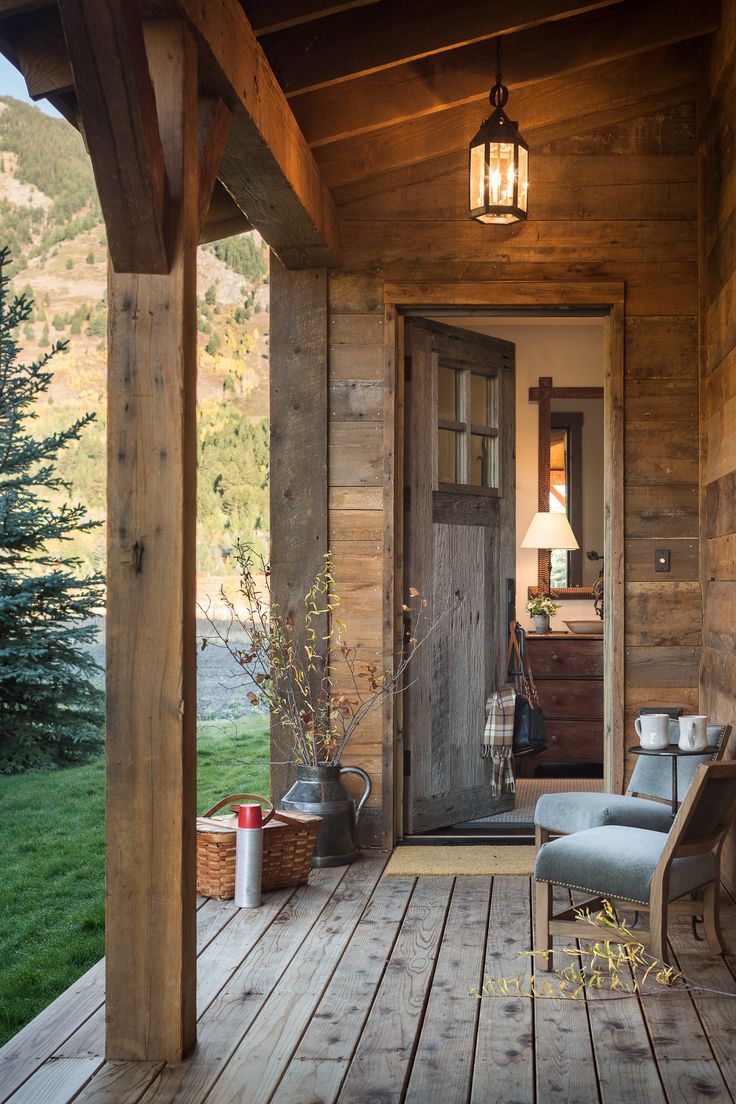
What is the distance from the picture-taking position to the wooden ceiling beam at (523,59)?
171 inches

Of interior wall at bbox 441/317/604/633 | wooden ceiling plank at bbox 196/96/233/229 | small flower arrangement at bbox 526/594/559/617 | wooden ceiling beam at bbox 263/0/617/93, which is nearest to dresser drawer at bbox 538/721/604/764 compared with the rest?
small flower arrangement at bbox 526/594/559/617

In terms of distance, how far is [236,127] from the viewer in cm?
333

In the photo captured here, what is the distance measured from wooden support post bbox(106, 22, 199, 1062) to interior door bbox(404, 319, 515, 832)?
8.21ft

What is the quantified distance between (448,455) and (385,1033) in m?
3.08

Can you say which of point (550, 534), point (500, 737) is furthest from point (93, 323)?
point (500, 737)

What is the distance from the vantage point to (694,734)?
143 inches

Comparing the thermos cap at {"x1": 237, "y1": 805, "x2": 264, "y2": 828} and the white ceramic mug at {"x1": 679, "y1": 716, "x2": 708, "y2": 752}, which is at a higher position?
the white ceramic mug at {"x1": 679, "y1": 716, "x2": 708, "y2": 752}

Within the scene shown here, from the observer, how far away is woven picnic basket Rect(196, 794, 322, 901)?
13.3 ft

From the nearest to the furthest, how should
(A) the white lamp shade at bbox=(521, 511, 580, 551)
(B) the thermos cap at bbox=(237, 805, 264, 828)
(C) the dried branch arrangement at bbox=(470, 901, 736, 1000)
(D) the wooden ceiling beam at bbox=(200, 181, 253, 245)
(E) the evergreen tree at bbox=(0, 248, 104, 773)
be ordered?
(C) the dried branch arrangement at bbox=(470, 901, 736, 1000) < (B) the thermos cap at bbox=(237, 805, 264, 828) < (D) the wooden ceiling beam at bbox=(200, 181, 253, 245) < (A) the white lamp shade at bbox=(521, 511, 580, 551) < (E) the evergreen tree at bbox=(0, 248, 104, 773)

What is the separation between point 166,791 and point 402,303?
292 centimetres

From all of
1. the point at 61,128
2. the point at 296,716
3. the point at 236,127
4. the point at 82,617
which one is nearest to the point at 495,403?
the point at 296,716

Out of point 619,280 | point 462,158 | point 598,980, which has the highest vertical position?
point 462,158

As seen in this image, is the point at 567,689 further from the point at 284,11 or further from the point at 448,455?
the point at 284,11

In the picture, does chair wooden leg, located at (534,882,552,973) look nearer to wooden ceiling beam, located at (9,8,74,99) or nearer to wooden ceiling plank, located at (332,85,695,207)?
wooden ceiling beam, located at (9,8,74,99)
